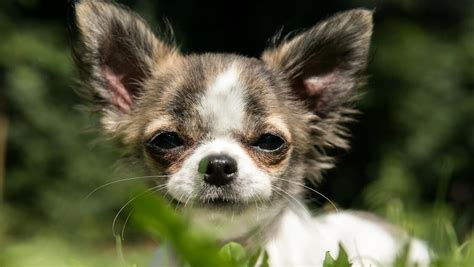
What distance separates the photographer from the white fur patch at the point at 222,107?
389 centimetres

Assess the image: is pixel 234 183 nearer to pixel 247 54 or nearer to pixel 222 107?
pixel 222 107

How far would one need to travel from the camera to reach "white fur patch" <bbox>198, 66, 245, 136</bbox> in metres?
3.89

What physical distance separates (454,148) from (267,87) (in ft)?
18.1

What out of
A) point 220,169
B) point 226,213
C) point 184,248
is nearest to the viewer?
point 184,248

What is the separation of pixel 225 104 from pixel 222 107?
26 millimetres

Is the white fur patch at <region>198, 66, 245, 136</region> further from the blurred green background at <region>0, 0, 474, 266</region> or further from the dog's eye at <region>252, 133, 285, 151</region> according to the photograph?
the blurred green background at <region>0, 0, 474, 266</region>

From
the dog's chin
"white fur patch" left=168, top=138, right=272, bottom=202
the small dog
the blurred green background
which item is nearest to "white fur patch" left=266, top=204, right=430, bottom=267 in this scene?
the small dog

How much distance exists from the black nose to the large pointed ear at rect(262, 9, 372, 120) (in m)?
1.05

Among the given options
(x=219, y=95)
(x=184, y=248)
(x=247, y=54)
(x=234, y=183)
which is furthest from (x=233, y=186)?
(x=247, y=54)

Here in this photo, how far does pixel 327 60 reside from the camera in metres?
4.61

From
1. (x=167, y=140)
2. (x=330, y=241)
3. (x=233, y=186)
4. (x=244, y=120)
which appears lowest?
(x=330, y=241)

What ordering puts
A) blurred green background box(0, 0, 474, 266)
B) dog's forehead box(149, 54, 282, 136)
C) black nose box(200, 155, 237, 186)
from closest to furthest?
black nose box(200, 155, 237, 186) < dog's forehead box(149, 54, 282, 136) < blurred green background box(0, 0, 474, 266)

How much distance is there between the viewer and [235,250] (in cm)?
328

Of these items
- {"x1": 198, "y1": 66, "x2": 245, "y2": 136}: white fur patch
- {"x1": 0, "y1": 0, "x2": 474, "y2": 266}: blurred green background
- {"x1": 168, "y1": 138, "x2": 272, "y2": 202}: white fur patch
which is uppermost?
{"x1": 198, "y1": 66, "x2": 245, "y2": 136}: white fur patch
